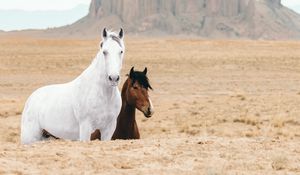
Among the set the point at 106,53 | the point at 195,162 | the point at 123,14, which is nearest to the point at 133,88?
the point at 106,53

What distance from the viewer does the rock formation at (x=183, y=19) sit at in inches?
6526

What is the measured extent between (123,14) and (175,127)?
15470 centimetres

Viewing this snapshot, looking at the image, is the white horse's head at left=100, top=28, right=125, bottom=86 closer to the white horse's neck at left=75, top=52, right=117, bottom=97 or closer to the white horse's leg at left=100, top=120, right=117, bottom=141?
the white horse's neck at left=75, top=52, right=117, bottom=97

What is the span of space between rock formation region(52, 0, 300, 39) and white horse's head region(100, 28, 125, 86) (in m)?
154

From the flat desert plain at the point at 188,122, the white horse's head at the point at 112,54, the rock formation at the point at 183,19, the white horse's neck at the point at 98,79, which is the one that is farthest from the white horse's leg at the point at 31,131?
the rock formation at the point at 183,19

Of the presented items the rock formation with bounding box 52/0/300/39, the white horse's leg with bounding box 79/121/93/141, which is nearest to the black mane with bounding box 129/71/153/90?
the white horse's leg with bounding box 79/121/93/141

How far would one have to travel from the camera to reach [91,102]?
8.94 meters

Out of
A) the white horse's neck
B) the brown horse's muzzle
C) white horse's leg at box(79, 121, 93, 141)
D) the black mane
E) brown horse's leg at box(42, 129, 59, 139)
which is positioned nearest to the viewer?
white horse's leg at box(79, 121, 93, 141)

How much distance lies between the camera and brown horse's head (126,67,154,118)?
10.4m

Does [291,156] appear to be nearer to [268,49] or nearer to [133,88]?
[133,88]

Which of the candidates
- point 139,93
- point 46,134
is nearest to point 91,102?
point 46,134

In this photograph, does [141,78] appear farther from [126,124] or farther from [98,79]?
[98,79]

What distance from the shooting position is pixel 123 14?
562 feet

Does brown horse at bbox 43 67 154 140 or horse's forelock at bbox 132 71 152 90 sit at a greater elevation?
horse's forelock at bbox 132 71 152 90
